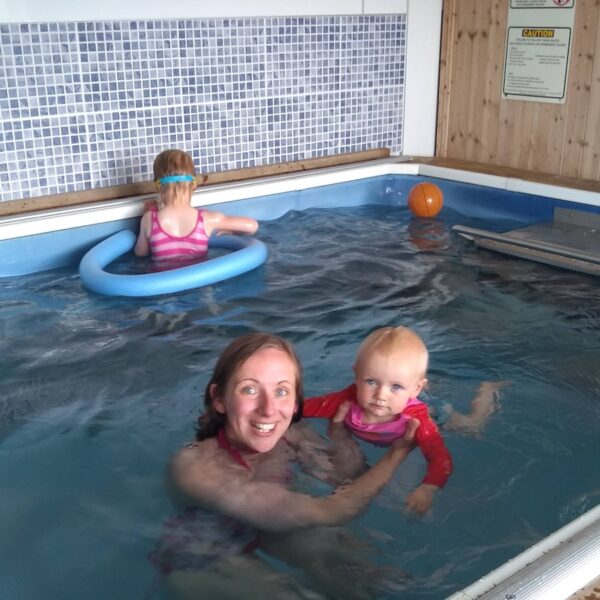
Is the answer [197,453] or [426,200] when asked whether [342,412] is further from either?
[426,200]

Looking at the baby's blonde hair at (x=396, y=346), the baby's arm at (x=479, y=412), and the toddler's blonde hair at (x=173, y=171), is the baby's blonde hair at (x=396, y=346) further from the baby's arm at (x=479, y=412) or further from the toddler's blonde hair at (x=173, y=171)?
the toddler's blonde hair at (x=173, y=171)

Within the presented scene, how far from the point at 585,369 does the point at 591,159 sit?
2.93 m

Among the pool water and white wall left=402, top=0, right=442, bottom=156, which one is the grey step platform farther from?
white wall left=402, top=0, right=442, bottom=156

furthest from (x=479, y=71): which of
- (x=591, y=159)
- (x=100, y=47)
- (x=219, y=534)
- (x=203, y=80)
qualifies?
(x=219, y=534)

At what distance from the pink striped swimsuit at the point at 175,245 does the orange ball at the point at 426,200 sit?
1725 mm

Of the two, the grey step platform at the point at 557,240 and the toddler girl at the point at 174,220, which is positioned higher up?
the toddler girl at the point at 174,220

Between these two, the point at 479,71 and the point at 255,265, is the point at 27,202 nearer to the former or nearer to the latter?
the point at 255,265

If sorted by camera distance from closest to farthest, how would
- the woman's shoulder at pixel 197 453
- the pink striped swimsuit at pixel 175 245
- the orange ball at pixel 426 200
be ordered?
the woman's shoulder at pixel 197 453 → the pink striped swimsuit at pixel 175 245 → the orange ball at pixel 426 200

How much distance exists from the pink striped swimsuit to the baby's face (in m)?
Answer: 2.53

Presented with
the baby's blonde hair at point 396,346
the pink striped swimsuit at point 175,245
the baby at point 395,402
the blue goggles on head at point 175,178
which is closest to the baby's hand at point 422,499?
the baby at point 395,402

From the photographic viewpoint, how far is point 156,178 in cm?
492

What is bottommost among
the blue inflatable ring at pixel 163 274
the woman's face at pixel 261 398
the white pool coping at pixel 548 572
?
the blue inflatable ring at pixel 163 274

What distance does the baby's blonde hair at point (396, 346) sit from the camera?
2496 millimetres

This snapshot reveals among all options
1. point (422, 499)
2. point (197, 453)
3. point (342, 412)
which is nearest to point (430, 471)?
point (422, 499)
